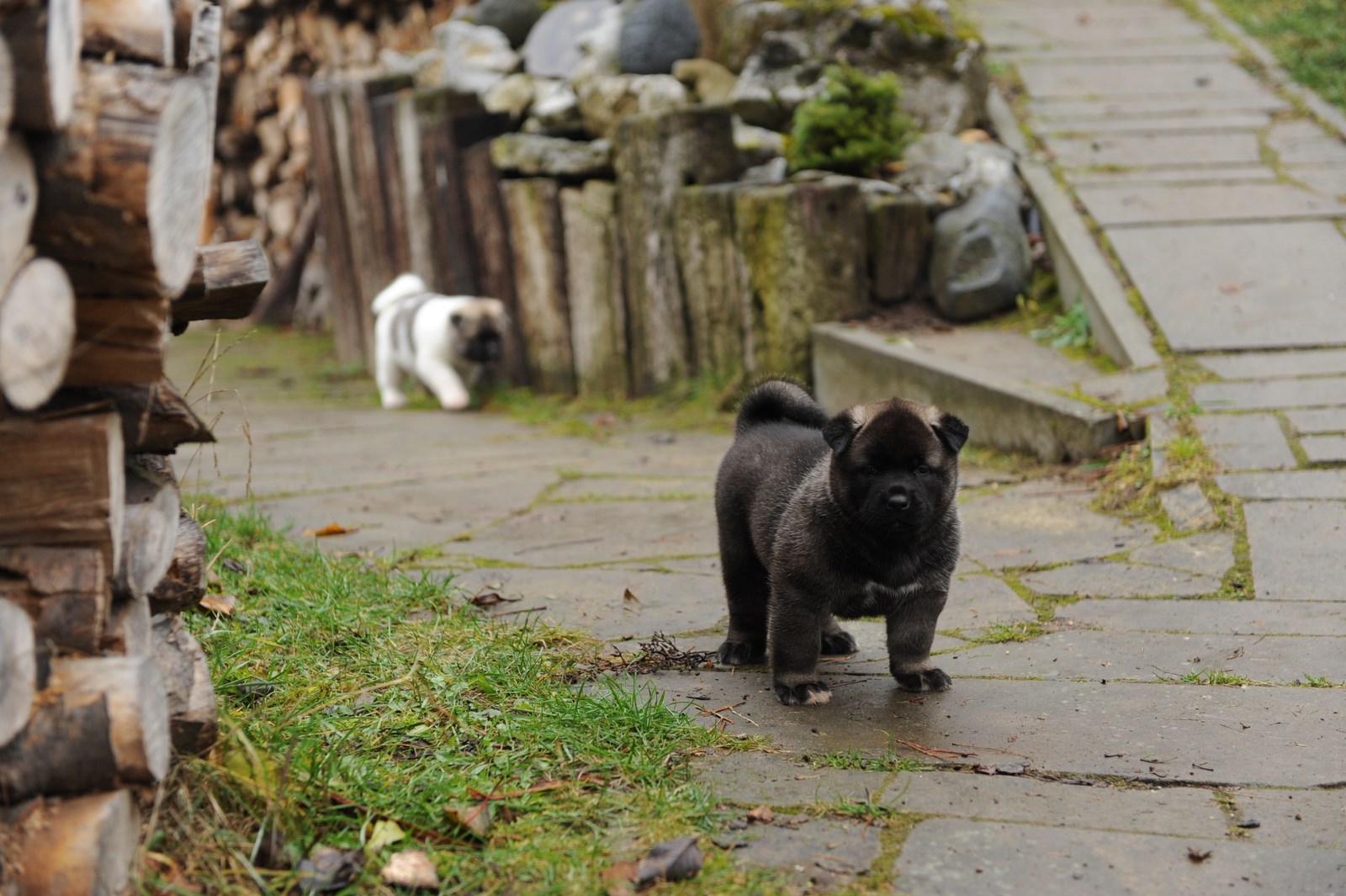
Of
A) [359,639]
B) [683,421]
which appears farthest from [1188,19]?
[359,639]

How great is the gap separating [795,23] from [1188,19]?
3.63 metres

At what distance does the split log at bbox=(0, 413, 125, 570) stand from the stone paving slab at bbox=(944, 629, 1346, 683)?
220 centimetres

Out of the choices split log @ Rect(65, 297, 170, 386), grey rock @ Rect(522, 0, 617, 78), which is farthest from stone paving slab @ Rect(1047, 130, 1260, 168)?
split log @ Rect(65, 297, 170, 386)

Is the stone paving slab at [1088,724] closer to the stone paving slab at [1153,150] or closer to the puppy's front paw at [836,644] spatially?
the puppy's front paw at [836,644]

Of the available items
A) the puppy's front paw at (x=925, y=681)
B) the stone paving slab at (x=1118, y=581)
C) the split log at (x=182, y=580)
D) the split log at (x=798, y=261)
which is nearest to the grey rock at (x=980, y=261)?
the split log at (x=798, y=261)

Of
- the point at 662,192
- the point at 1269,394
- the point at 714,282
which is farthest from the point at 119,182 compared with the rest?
the point at 662,192

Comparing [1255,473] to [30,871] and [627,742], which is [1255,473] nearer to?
[627,742]

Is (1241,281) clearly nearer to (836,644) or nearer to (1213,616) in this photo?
(1213,616)

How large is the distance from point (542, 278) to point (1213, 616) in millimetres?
5708

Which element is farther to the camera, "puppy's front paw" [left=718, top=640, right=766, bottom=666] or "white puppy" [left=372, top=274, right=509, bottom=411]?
"white puppy" [left=372, top=274, right=509, bottom=411]

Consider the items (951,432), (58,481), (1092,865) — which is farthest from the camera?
(951,432)

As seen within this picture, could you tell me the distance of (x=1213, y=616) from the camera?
12.2 feet

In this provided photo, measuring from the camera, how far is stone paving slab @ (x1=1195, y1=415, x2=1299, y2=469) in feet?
16.0

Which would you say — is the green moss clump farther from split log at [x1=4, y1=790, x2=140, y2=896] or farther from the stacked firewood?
split log at [x1=4, y1=790, x2=140, y2=896]
